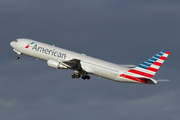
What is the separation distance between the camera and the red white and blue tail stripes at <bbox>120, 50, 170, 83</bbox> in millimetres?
61000

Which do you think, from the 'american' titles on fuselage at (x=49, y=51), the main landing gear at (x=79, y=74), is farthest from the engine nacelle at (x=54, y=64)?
the main landing gear at (x=79, y=74)

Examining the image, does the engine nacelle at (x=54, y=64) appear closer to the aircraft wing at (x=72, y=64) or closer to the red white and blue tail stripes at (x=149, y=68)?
the aircraft wing at (x=72, y=64)

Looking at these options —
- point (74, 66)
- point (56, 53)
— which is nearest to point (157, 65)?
point (74, 66)

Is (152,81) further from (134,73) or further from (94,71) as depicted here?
(94,71)

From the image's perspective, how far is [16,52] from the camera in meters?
70.8

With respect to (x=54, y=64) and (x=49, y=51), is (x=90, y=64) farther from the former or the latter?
(x=49, y=51)

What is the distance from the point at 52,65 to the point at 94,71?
8276 millimetres

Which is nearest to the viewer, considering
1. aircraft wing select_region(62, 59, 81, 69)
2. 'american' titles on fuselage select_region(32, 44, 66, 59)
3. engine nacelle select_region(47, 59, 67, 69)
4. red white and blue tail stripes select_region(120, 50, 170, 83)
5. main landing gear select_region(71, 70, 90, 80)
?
red white and blue tail stripes select_region(120, 50, 170, 83)

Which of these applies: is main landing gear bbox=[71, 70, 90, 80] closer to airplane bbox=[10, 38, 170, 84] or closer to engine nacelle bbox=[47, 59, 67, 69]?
airplane bbox=[10, 38, 170, 84]

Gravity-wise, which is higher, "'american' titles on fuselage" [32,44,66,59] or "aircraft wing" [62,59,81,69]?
"'american' titles on fuselage" [32,44,66,59]

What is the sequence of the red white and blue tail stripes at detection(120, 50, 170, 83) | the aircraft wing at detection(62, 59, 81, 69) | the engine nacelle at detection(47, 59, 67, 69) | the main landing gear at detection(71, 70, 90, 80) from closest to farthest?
the red white and blue tail stripes at detection(120, 50, 170, 83) < the aircraft wing at detection(62, 59, 81, 69) < the engine nacelle at detection(47, 59, 67, 69) < the main landing gear at detection(71, 70, 90, 80)

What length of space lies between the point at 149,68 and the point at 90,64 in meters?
11.4

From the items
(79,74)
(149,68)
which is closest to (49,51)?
(79,74)

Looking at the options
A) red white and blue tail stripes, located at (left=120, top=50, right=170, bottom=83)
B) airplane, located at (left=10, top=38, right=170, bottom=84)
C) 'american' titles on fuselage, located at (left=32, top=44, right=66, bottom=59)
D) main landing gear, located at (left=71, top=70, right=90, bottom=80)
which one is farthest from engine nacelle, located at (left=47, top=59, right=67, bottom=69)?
red white and blue tail stripes, located at (left=120, top=50, right=170, bottom=83)
